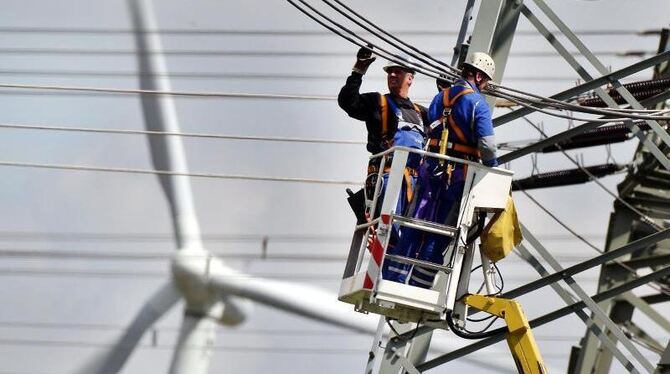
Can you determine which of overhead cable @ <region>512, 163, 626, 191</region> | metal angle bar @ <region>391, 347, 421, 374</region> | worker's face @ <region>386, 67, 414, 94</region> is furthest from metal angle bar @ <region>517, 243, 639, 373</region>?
overhead cable @ <region>512, 163, 626, 191</region>

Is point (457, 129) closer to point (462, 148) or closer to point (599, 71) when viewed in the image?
point (462, 148)

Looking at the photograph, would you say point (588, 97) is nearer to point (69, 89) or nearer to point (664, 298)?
point (664, 298)

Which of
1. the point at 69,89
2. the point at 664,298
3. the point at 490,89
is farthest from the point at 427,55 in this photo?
the point at 664,298

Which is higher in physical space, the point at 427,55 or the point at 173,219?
the point at 427,55

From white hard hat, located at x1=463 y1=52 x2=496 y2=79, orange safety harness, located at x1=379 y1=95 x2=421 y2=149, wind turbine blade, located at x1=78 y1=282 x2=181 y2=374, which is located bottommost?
wind turbine blade, located at x1=78 y1=282 x2=181 y2=374

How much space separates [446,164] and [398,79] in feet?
4.09

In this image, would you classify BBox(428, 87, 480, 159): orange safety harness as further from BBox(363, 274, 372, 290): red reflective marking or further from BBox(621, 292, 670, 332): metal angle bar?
BBox(621, 292, 670, 332): metal angle bar

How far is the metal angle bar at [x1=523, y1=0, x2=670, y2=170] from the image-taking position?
602 inches

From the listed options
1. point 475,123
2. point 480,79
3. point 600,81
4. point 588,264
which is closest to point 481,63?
point 480,79

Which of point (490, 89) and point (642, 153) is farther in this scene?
point (642, 153)

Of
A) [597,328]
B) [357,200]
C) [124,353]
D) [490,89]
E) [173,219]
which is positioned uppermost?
[490,89]

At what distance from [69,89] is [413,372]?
17.7ft

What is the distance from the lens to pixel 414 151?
12.5m

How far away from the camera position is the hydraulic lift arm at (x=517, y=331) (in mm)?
12727
